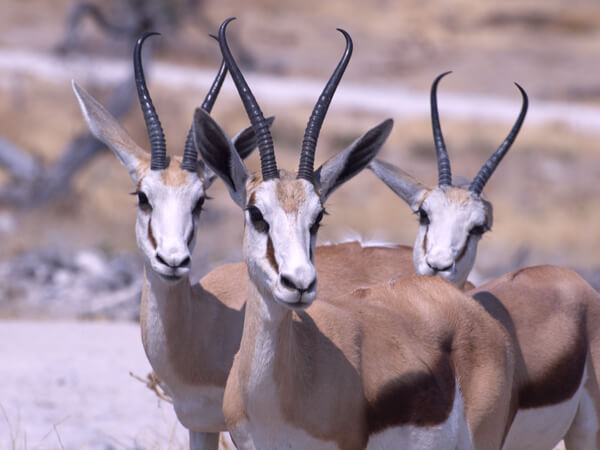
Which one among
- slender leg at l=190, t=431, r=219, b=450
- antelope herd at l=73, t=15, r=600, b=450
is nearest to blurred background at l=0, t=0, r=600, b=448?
slender leg at l=190, t=431, r=219, b=450

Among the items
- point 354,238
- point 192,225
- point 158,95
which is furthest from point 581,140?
point 192,225

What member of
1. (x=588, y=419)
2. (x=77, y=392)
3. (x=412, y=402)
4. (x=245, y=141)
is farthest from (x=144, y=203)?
(x=77, y=392)

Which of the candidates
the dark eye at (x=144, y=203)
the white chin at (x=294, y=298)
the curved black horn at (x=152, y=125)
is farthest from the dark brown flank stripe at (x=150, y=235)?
the white chin at (x=294, y=298)

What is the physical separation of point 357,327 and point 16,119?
71.7ft

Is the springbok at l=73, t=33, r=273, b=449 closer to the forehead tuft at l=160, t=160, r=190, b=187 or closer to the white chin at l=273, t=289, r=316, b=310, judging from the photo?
the forehead tuft at l=160, t=160, r=190, b=187

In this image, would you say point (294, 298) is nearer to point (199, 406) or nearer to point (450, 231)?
point (199, 406)

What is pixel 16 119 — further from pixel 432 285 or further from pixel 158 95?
pixel 432 285

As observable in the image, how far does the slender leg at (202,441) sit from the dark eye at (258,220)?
6.29ft

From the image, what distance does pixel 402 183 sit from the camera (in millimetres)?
6828

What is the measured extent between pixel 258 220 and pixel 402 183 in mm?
Answer: 2851

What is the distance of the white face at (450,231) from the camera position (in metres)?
5.96

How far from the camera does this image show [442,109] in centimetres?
2975

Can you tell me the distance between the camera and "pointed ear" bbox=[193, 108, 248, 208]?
14.2 feet

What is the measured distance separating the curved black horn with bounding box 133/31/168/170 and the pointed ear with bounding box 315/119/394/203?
1417 millimetres
